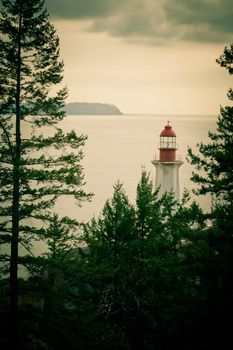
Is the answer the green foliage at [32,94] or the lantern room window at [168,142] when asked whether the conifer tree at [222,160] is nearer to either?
the green foliage at [32,94]

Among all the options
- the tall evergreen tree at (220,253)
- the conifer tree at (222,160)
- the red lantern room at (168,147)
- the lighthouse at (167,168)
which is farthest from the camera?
the red lantern room at (168,147)

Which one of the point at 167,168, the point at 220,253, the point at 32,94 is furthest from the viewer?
the point at 167,168

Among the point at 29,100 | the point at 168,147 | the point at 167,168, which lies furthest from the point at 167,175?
the point at 29,100

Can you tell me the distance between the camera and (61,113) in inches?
430

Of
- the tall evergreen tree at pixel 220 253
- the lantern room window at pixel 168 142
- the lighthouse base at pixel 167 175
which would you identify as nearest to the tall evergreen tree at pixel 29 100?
the tall evergreen tree at pixel 220 253

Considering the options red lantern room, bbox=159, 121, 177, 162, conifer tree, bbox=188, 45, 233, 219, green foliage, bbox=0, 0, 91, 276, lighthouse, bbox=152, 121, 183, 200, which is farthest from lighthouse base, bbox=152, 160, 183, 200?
green foliage, bbox=0, 0, 91, 276

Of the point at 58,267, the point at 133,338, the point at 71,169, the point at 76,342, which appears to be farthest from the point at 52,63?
the point at 133,338

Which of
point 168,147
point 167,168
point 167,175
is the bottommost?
point 167,175

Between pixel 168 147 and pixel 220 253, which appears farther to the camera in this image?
pixel 168 147

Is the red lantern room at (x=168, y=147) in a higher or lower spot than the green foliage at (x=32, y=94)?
higher

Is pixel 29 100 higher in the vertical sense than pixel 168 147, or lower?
lower

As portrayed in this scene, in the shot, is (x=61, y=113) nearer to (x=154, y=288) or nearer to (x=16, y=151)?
(x=16, y=151)

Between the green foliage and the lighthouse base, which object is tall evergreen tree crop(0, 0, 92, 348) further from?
the lighthouse base

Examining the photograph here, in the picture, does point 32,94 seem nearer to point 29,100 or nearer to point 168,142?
point 29,100
